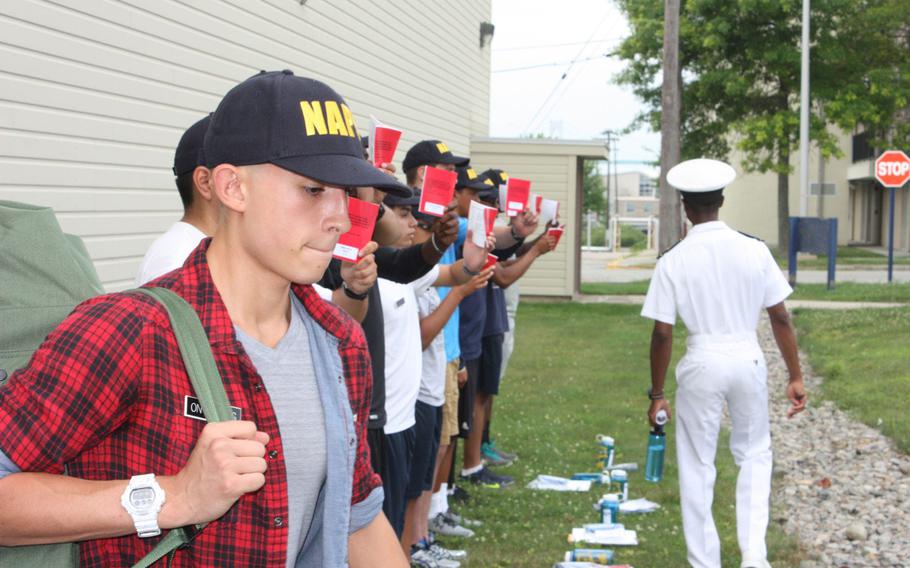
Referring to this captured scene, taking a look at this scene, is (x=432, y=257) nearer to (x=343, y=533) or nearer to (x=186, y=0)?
(x=343, y=533)

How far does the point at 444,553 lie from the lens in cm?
645

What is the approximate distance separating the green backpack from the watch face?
3.7 inches

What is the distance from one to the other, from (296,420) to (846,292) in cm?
2236

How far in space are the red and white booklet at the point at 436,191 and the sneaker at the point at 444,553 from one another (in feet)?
8.41

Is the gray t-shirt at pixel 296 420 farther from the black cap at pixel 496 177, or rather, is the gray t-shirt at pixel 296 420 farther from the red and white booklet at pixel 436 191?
the black cap at pixel 496 177

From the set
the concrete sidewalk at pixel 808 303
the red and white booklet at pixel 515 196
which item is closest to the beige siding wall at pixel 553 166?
the concrete sidewalk at pixel 808 303

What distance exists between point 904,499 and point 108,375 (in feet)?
24.9

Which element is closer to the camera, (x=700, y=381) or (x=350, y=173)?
(x=350, y=173)

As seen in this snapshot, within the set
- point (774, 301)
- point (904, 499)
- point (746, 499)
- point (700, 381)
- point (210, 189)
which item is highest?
point (210, 189)

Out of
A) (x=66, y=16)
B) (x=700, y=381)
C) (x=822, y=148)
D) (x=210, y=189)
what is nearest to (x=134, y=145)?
(x=66, y=16)

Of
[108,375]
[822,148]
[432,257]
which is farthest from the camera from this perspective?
[822,148]

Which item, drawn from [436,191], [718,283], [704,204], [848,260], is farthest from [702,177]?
[848,260]

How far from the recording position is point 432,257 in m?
4.79

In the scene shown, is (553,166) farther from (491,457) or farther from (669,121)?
(491,457)
